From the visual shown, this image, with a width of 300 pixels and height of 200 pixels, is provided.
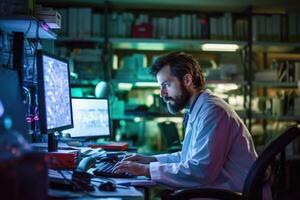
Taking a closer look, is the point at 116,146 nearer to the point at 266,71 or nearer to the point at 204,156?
the point at 204,156

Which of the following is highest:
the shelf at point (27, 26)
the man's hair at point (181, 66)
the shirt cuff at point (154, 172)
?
the shelf at point (27, 26)

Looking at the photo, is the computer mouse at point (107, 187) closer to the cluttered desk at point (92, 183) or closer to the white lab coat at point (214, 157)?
the cluttered desk at point (92, 183)

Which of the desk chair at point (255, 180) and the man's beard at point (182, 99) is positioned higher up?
the man's beard at point (182, 99)

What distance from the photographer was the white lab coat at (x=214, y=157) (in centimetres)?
177

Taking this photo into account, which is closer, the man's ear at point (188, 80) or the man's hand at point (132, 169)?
the man's hand at point (132, 169)

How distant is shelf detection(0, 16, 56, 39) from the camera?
1940mm

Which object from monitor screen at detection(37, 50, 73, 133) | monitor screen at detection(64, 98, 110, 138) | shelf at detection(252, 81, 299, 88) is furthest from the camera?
shelf at detection(252, 81, 299, 88)

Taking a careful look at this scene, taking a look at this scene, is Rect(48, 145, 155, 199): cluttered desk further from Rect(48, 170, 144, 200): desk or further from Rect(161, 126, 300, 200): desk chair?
Rect(161, 126, 300, 200): desk chair

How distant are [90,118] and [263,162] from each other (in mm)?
1601

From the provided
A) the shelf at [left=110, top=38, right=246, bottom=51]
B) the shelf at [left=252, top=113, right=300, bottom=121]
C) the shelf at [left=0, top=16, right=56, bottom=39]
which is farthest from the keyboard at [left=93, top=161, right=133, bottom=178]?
the shelf at [left=252, top=113, right=300, bottom=121]

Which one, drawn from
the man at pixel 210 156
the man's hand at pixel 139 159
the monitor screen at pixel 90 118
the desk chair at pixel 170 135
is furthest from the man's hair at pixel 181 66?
the desk chair at pixel 170 135

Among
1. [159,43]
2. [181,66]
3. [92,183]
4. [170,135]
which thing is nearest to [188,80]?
[181,66]

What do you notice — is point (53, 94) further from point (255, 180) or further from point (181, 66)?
point (255, 180)

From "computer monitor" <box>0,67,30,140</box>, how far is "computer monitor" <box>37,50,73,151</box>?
9 cm
